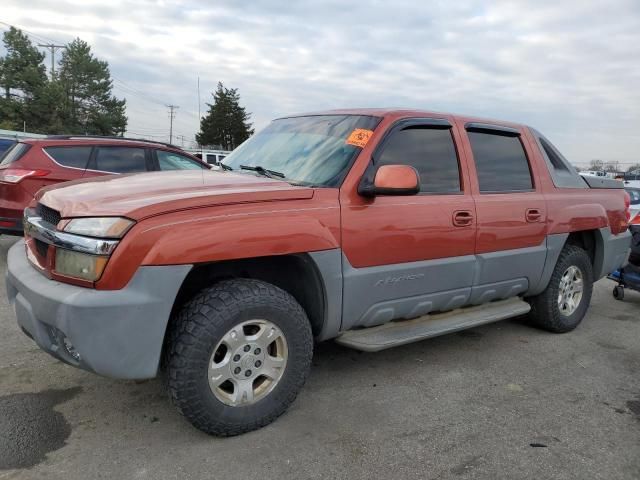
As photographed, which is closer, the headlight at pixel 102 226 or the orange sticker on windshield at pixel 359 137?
the headlight at pixel 102 226

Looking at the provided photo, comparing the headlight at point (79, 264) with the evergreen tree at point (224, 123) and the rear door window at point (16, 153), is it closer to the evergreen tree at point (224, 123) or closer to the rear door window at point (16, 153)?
the rear door window at point (16, 153)

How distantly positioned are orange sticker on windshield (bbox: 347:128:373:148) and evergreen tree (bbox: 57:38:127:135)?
60.5 meters

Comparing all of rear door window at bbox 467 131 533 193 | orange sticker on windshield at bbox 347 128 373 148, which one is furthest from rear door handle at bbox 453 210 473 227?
orange sticker on windshield at bbox 347 128 373 148

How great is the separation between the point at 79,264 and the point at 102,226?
21 cm

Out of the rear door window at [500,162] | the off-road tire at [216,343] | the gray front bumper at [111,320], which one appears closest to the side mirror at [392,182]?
the off-road tire at [216,343]

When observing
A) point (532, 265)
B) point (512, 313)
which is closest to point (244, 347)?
point (512, 313)

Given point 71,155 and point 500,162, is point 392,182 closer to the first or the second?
point 500,162

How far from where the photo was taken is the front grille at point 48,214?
2684 millimetres

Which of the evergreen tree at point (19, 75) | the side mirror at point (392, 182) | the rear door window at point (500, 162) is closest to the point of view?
the side mirror at point (392, 182)

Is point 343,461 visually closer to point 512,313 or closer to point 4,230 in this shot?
point 512,313

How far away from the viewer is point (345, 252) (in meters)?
3.05

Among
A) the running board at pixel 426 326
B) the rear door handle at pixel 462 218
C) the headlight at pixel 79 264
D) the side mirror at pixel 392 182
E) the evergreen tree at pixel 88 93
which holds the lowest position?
the running board at pixel 426 326

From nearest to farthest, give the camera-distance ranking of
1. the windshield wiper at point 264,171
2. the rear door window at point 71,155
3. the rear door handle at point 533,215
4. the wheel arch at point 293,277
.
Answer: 1. the wheel arch at point 293,277
2. the windshield wiper at point 264,171
3. the rear door handle at point 533,215
4. the rear door window at point 71,155

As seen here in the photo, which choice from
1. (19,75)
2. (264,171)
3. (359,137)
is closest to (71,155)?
(264,171)
